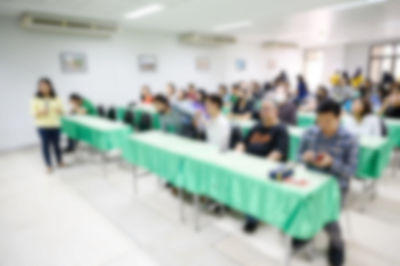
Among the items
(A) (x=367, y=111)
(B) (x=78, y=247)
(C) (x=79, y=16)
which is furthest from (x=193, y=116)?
(C) (x=79, y=16)

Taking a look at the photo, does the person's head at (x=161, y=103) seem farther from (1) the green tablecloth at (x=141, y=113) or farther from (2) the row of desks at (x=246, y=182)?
(1) the green tablecloth at (x=141, y=113)

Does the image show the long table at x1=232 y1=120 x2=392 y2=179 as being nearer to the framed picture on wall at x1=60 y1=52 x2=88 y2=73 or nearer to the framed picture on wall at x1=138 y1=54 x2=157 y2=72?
the framed picture on wall at x1=60 y1=52 x2=88 y2=73

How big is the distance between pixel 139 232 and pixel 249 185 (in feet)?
4.23

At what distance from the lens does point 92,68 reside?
20.2 ft

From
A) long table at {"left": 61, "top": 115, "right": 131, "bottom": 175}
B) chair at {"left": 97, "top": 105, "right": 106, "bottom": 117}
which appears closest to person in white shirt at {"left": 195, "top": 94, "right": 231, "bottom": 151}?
long table at {"left": 61, "top": 115, "right": 131, "bottom": 175}

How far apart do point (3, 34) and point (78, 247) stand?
5099 mm

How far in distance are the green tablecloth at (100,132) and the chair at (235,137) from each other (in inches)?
58.3

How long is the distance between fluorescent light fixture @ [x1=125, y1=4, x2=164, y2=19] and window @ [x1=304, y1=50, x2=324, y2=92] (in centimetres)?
1092

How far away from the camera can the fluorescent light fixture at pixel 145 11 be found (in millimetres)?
4379

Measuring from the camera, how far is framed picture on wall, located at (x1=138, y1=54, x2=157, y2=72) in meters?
7.02

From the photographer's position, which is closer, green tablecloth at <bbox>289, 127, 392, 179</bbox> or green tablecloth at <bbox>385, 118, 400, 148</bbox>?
green tablecloth at <bbox>289, 127, 392, 179</bbox>

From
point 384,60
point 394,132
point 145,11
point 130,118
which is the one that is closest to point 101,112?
point 130,118

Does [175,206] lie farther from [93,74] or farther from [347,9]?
[347,9]

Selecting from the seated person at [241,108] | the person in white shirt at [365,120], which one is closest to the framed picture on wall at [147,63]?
the seated person at [241,108]
